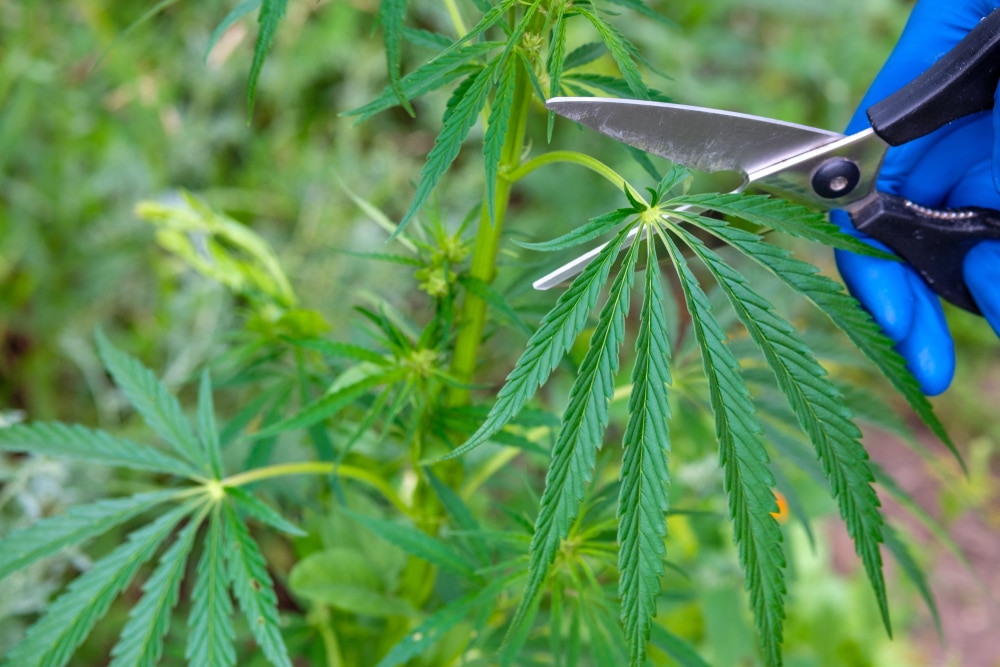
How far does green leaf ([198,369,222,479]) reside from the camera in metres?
0.74

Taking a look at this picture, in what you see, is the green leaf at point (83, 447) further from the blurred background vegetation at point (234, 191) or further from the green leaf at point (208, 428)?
the blurred background vegetation at point (234, 191)

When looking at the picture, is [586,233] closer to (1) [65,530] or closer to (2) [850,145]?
(2) [850,145]

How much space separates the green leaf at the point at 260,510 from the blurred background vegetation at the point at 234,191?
615 millimetres

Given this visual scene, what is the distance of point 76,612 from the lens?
667 millimetres

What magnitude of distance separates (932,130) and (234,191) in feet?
4.91

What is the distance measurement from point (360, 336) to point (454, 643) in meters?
0.35

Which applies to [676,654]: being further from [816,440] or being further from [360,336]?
[360,336]

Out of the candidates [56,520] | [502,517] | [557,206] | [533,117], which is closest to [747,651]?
[502,517]

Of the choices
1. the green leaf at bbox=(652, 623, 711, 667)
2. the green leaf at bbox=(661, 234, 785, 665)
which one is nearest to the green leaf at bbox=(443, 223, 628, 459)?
the green leaf at bbox=(661, 234, 785, 665)

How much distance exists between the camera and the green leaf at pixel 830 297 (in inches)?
22.4

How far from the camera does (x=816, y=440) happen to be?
549 mm

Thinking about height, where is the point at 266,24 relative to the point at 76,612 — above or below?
above

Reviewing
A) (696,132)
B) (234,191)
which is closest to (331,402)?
Answer: (696,132)

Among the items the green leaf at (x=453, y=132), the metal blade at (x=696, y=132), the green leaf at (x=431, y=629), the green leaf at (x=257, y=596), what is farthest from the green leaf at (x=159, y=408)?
the metal blade at (x=696, y=132)
